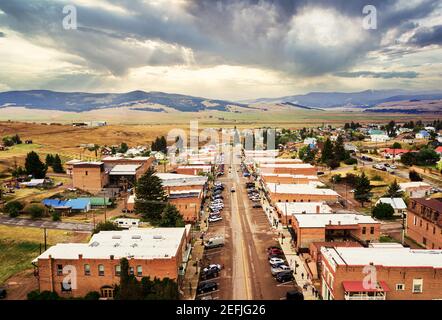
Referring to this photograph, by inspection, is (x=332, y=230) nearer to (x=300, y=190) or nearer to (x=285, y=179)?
(x=300, y=190)

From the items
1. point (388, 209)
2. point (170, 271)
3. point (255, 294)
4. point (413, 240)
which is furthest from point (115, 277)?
point (388, 209)

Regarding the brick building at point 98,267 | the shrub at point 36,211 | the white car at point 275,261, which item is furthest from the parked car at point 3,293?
the shrub at point 36,211

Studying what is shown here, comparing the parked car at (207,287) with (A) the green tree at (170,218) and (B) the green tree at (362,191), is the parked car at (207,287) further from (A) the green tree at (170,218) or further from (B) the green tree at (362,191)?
(B) the green tree at (362,191)

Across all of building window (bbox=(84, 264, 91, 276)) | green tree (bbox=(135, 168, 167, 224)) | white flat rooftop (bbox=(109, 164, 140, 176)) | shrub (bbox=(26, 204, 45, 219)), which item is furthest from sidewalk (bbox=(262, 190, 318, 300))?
shrub (bbox=(26, 204, 45, 219))

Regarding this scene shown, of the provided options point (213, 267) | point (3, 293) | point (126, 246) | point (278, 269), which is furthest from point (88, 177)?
point (278, 269)

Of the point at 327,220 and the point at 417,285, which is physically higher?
the point at 327,220

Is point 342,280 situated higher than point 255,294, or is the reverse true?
point 342,280

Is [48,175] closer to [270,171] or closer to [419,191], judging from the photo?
[270,171]
